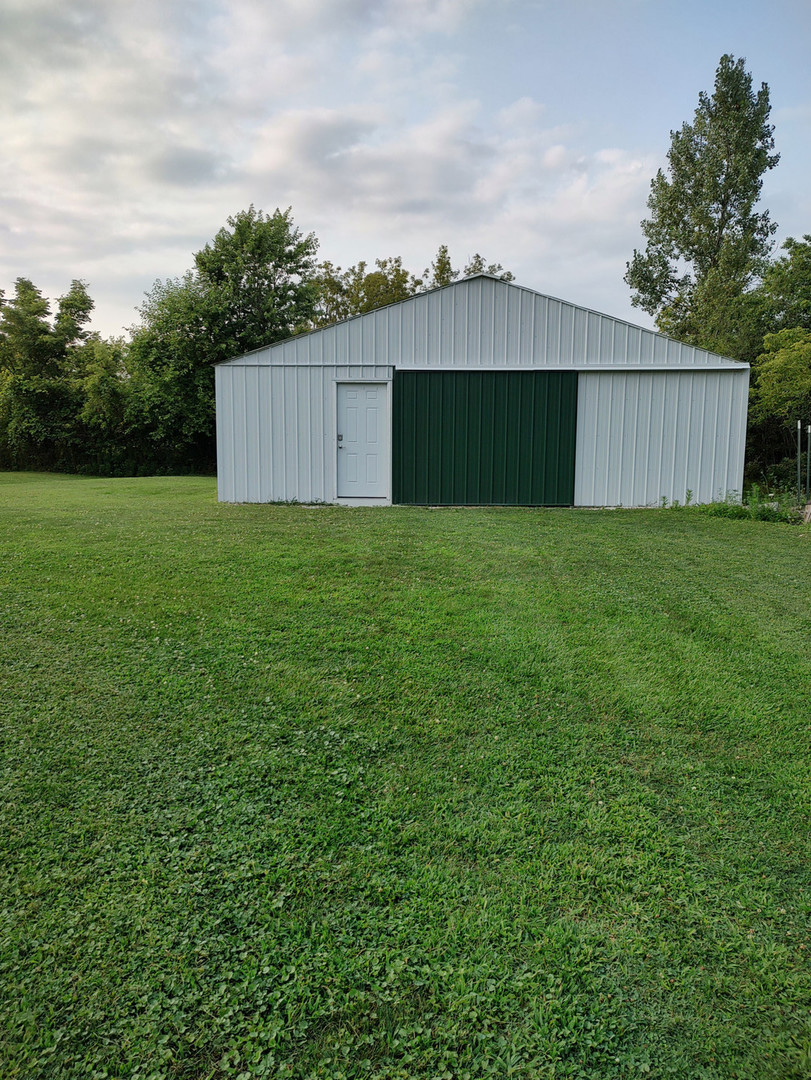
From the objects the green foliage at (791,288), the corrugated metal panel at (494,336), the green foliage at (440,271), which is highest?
the green foliage at (440,271)

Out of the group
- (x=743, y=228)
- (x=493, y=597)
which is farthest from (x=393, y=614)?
(x=743, y=228)

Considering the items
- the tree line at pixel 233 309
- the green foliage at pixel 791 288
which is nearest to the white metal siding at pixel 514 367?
the tree line at pixel 233 309

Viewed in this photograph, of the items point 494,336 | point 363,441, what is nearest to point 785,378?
point 494,336

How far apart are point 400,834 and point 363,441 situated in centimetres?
869

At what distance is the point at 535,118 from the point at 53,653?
12.5m

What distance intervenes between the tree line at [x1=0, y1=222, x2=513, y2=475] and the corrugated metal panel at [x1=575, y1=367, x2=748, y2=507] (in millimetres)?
14461

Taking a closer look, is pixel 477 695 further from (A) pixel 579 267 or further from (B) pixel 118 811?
(A) pixel 579 267

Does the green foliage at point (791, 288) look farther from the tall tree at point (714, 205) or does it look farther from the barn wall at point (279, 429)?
the barn wall at point (279, 429)

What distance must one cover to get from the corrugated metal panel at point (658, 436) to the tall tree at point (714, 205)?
1168 centimetres

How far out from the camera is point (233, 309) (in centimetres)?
2206

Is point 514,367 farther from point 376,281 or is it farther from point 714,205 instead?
point 376,281

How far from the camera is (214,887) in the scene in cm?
194

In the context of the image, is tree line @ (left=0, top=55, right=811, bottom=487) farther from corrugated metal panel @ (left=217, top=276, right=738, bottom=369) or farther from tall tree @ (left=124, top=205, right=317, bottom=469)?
corrugated metal panel @ (left=217, top=276, right=738, bottom=369)

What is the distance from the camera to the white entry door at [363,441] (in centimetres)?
1034
